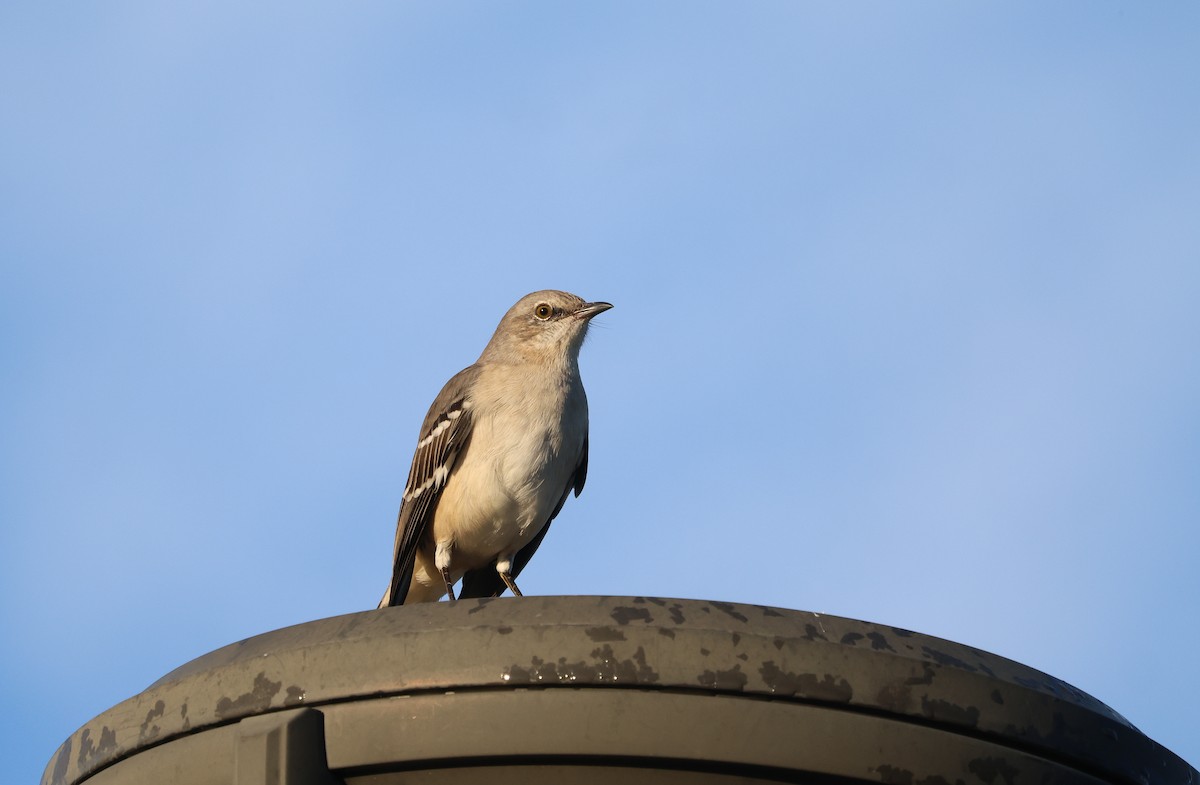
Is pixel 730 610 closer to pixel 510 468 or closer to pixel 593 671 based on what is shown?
pixel 593 671

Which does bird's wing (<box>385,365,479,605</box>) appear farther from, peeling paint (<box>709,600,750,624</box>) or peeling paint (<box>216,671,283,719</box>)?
peeling paint (<box>709,600,750,624</box>)

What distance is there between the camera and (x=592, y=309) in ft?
30.9

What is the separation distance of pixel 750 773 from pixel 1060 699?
2.21ft

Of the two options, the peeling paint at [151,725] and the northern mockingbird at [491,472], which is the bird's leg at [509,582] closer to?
the northern mockingbird at [491,472]

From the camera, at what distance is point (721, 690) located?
260 cm

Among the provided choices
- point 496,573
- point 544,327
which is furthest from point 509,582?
point 544,327

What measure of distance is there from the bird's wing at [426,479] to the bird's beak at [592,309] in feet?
3.70

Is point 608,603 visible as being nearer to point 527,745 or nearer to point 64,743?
point 527,745

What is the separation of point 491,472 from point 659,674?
5518 mm

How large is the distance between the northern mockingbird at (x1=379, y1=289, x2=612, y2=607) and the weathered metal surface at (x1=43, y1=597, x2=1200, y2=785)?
17.1 feet

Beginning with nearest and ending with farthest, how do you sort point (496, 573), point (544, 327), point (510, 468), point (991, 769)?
point (991, 769)
point (510, 468)
point (496, 573)
point (544, 327)

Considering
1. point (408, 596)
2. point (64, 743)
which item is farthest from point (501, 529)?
point (64, 743)

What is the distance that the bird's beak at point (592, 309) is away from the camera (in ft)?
30.9

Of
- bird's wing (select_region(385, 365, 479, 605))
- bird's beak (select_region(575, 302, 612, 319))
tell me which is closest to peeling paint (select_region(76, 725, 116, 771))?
bird's wing (select_region(385, 365, 479, 605))
